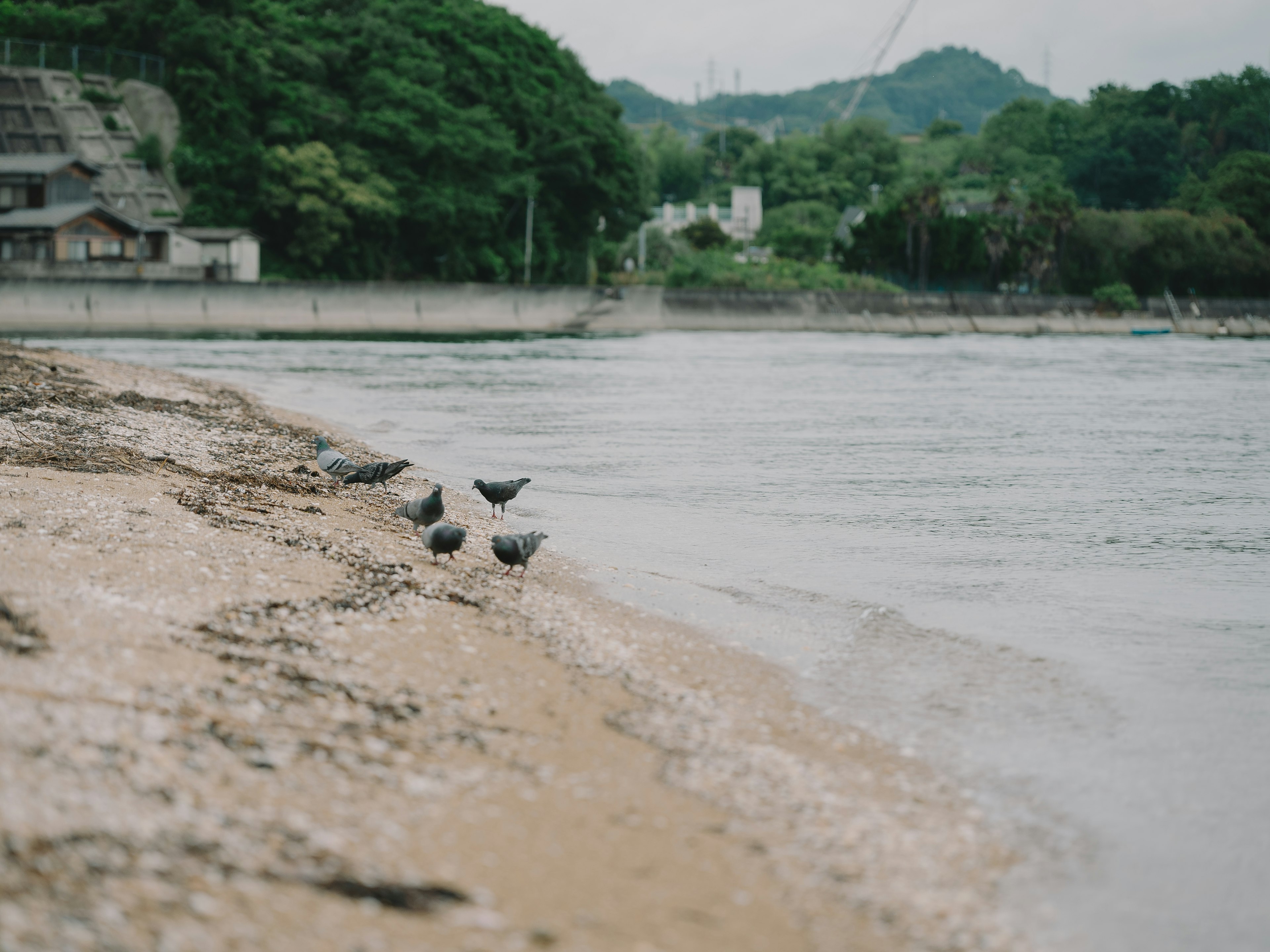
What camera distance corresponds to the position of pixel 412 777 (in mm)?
5352

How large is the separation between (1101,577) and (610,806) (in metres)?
A: 7.32

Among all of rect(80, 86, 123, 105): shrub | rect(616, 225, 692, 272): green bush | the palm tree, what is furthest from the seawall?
rect(616, 225, 692, 272): green bush

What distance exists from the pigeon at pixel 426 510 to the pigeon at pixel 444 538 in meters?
0.41

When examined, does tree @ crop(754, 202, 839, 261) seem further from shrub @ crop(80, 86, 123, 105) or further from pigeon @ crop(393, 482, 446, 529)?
pigeon @ crop(393, 482, 446, 529)

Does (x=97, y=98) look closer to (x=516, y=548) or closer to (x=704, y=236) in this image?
(x=704, y=236)

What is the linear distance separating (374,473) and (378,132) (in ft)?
208

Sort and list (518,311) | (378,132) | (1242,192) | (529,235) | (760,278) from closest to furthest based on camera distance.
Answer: (518,311), (378,132), (529,235), (760,278), (1242,192)

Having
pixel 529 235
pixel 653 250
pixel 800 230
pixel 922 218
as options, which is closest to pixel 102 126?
pixel 529 235

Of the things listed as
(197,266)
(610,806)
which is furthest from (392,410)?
(197,266)

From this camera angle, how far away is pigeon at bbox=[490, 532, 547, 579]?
9258mm

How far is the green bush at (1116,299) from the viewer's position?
87031mm

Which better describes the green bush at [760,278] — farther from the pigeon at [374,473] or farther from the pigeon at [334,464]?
the pigeon at [374,473]

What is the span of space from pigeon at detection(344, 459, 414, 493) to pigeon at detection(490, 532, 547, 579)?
3200 millimetres

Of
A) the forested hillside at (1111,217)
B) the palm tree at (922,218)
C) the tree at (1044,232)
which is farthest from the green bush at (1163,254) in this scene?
the palm tree at (922,218)
